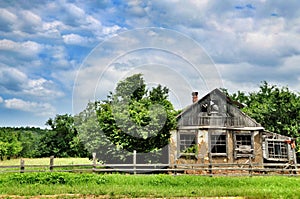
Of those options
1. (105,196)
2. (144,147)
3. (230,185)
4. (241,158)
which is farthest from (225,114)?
(105,196)

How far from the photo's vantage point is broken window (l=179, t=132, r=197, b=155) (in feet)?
77.0

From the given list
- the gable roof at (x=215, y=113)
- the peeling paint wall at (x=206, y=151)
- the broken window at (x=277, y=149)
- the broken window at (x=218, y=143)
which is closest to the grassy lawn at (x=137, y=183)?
the peeling paint wall at (x=206, y=151)

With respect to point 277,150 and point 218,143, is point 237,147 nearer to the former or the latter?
point 218,143

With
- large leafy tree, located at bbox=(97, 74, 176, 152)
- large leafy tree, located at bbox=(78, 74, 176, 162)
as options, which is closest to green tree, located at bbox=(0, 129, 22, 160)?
large leafy tree, located at bbox=(78, 74, 176, 162)

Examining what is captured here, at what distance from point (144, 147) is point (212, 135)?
20.5 ft

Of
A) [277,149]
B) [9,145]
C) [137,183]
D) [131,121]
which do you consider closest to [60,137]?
[9,145]

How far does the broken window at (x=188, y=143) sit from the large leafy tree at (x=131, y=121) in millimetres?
2943

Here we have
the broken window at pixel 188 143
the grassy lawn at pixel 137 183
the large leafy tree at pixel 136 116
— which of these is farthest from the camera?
the broken window at pixel 188 143

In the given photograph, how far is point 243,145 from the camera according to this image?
24203mm

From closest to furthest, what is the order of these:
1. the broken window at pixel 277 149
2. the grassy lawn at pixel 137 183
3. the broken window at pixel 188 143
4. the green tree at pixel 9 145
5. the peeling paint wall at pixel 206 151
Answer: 1. the grassy lawn at pixel 137 183
2. the peeling paint wall at pixel 206 151
3. the broken window at pixel 188 143
4. the broken window at pixel 277 149
5. the green tree at pixel 9 145

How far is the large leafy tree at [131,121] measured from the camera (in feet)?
64.3

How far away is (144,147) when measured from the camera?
20.0m

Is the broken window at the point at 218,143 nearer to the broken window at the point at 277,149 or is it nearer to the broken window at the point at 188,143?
the broken window at the point at 188,143

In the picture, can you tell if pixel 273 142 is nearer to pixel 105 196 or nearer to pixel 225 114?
pixel 225 114
